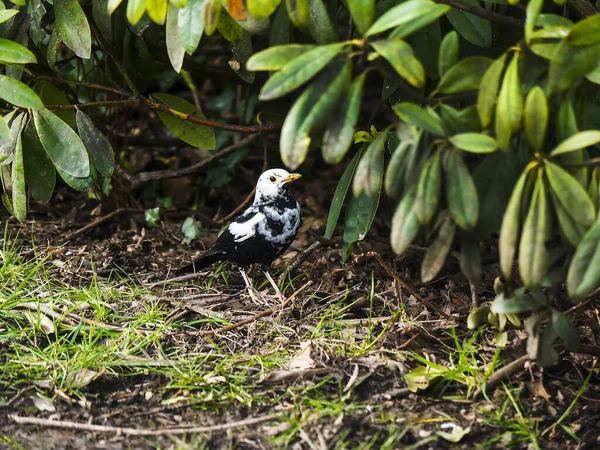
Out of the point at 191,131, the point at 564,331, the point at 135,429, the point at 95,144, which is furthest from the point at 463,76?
the point at 95,144

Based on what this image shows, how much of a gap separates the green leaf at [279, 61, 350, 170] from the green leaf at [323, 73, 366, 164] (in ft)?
0.13

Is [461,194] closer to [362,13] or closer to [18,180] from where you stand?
[362,13]

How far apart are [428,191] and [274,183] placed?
1.75 metres

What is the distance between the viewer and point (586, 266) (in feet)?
7.16

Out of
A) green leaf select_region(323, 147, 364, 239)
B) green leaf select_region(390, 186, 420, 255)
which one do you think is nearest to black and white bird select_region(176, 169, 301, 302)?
green leaf select_region(323, 147, 364, 239)

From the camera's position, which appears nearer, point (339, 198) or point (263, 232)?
point (339, 198)

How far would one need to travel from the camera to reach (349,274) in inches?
147

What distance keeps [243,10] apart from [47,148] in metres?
1.25

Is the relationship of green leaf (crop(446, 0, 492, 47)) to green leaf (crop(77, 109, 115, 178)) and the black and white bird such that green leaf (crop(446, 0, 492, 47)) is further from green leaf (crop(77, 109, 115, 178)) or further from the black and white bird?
green leaf (crop(77, 109, 115, 178))

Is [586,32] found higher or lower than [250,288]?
higher

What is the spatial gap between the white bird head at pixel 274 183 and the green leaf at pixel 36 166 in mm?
1017

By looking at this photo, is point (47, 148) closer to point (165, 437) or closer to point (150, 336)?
point (150, 336)

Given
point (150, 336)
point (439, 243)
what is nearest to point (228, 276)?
point (150, 336)

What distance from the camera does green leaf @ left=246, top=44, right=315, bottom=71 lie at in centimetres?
227
